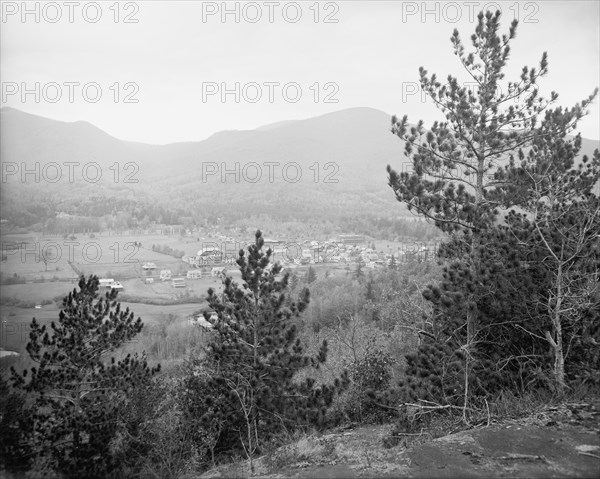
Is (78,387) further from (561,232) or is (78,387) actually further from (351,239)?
(351,239)

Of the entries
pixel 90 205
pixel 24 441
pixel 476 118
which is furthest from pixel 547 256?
pixel 90 205

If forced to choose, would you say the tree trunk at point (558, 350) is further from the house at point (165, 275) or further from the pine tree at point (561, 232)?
the house at point (165, 275)

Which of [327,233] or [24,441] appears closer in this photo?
[24,441]

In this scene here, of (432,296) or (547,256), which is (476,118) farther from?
(432,296)

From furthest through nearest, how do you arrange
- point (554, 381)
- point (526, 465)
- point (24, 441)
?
point (24, 441) → point (554, 381) → point (526, 465)

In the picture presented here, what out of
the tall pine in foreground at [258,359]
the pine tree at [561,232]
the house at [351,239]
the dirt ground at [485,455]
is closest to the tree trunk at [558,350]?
the pine tree at [561,232]

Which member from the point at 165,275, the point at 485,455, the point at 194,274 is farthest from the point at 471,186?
the point at 165,275
